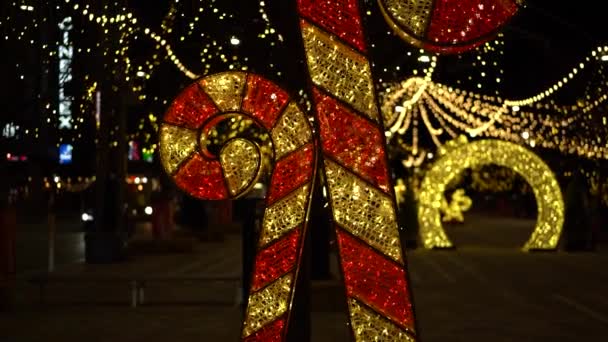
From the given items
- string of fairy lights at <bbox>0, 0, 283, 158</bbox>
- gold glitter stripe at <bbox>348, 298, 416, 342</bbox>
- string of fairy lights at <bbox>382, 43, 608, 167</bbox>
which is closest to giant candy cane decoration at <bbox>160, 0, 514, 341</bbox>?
gold glitter stripe at <bbox>348, 298, 416, 342</bbox>

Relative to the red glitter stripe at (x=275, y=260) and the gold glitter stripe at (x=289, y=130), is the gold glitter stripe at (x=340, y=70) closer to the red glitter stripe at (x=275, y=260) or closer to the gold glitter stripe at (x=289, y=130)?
the gold glitter stripe at (x=289, y=130)

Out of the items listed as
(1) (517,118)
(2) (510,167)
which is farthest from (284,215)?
(1) (517,118)

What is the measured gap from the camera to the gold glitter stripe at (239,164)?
8.36 meters

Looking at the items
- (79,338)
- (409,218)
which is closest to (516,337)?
(79,338)

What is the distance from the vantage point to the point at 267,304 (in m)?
8.14

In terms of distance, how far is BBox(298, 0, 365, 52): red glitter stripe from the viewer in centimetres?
777

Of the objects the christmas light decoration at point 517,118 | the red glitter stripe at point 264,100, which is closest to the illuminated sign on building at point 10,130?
the red glitter stripe at point 264,100

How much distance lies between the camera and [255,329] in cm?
816

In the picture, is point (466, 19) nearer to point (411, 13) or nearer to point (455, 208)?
point (411, 13)

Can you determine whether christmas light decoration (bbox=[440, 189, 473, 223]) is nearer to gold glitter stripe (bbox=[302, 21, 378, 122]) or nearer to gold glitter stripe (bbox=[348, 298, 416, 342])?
gold glitter stripe (bbox=[302, 21, 378, 122])

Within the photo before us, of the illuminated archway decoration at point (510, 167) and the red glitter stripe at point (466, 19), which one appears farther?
the illuminated archway decoration at point (510, 167)

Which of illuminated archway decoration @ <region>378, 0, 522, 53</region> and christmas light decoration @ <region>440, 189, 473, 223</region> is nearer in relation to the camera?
illuminated archway decoration @ <region>378, 0, 522, 53</region>

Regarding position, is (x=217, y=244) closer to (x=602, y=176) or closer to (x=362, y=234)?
(x=602, y=176)

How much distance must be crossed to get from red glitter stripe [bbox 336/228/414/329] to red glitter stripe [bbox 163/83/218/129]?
1571 millimetres
